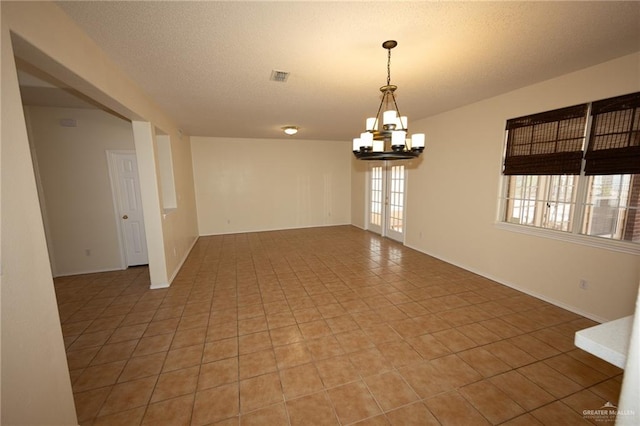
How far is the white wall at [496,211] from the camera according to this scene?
2553 millimetres

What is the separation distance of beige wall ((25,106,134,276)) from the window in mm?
5872

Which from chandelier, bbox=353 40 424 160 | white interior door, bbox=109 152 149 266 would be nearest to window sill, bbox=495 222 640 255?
chandelier, bbox=353 40 424 160

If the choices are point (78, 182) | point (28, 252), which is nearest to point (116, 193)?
point (78, 182)

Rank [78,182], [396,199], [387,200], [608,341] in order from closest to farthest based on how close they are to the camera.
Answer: [608,341] → [78,182] → [396,199] → [387,200]

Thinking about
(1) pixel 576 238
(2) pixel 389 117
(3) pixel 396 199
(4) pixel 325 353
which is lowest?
(4) pixel 325 353

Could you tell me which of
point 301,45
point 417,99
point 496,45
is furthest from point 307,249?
point 496,45

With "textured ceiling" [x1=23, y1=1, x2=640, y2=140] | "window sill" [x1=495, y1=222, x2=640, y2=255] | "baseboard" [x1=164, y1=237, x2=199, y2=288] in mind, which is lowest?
"baseboard" [x1=164, y1=237, x2=199, y2=288]

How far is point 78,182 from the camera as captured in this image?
4.03m

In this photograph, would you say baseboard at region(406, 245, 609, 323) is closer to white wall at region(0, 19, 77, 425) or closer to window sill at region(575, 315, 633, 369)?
window sill at region(575, 315, 633, 369)

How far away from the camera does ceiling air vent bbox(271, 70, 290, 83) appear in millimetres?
2633

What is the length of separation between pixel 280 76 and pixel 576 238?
3677mm

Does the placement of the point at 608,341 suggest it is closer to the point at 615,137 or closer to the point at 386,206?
the point at 615,137

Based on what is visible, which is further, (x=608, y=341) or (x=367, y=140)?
(x=367, y=140)

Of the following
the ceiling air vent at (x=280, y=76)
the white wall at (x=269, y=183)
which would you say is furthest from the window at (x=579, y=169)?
the white wall at (x=269, y=183)
